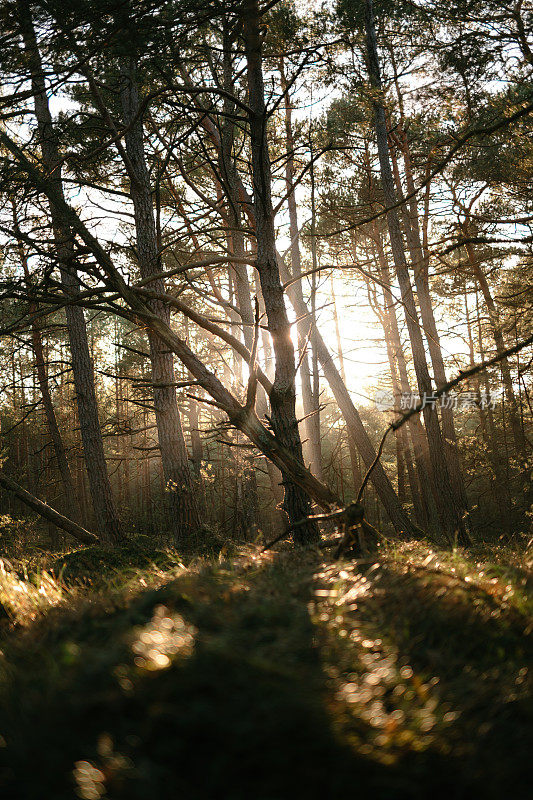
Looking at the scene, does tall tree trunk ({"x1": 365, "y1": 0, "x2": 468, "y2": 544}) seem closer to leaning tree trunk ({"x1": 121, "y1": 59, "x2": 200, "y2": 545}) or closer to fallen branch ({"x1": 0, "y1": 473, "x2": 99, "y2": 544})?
leaning tree trunk ({"x1": 121, "y1": 59, "x2": 200, "y2": 545})

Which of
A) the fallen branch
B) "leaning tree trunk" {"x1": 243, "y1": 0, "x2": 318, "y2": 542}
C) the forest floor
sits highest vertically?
"leaning tree trunk" {"x1": 243, "y1": 0, "x2": 318, "y2": 542}

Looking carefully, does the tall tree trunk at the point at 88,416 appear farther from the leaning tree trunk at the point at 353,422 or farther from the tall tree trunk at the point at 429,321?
the tall tree trunk at the point at 429,321

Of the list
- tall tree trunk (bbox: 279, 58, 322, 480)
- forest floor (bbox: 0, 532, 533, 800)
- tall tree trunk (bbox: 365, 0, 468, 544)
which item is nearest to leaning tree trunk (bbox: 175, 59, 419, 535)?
tall tree trunk (bbox: 365, 0, 468, 544)

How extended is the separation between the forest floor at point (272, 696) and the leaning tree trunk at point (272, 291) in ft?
8.08

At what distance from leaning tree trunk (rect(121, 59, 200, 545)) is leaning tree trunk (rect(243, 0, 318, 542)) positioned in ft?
10.9

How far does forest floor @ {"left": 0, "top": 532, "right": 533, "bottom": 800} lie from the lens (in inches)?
49.8

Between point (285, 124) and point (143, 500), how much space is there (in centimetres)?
1898

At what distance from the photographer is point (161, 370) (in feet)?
26.9

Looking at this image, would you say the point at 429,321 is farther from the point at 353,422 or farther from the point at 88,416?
the point at 88,416

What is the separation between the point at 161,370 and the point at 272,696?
23.2ft

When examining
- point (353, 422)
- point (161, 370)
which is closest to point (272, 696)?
point (161, 370)

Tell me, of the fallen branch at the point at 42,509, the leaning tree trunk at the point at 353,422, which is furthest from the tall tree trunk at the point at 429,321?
the fallen branch at the point at 42,509

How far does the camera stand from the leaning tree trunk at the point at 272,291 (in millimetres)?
4746

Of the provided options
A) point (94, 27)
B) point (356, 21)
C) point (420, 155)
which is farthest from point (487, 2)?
point (420, 155)
